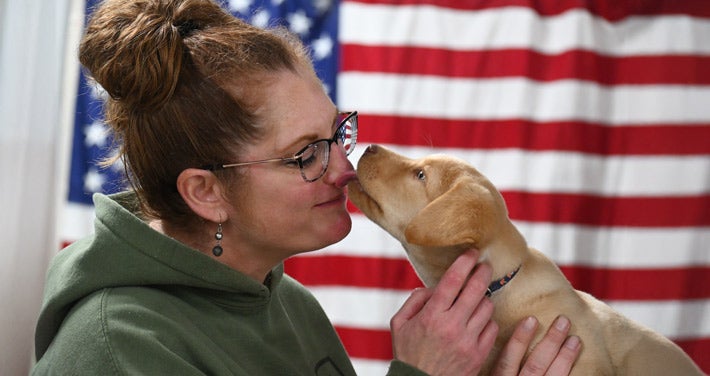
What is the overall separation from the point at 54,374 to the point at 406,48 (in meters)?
1.98

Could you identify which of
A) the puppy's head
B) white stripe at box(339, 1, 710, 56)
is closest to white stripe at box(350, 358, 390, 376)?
white stripe at box(339, 1, 710, 56)

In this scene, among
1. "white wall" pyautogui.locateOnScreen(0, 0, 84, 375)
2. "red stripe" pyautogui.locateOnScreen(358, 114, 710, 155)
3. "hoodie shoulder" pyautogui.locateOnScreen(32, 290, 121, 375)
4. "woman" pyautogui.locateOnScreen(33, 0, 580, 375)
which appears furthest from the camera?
"red stripe" pyautogui.locateOnScreen(358, 114, 710, 155)

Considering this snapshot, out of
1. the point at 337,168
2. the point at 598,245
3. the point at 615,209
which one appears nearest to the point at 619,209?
the point at 615,209

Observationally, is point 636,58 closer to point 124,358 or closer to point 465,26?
point 465,26

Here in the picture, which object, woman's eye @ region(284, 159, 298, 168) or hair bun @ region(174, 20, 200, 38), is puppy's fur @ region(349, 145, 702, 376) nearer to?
woman's eye @ region(284, 159, 298, 168)

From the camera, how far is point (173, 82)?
3.52 feet

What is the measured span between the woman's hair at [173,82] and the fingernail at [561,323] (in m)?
0.60

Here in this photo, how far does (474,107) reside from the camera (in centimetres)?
270

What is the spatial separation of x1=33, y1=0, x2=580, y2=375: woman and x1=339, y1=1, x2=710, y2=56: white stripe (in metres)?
1.46

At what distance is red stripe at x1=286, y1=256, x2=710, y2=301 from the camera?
8.76ft

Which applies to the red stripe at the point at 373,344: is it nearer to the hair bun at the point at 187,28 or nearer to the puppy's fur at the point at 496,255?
the puppy's fur at the point at 496,255

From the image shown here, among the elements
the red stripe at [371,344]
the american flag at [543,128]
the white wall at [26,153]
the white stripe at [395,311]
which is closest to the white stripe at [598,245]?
the american flag at [543,128]

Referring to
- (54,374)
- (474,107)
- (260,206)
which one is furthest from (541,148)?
(54,374)

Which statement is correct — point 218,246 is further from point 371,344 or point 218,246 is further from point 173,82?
point 371,344
